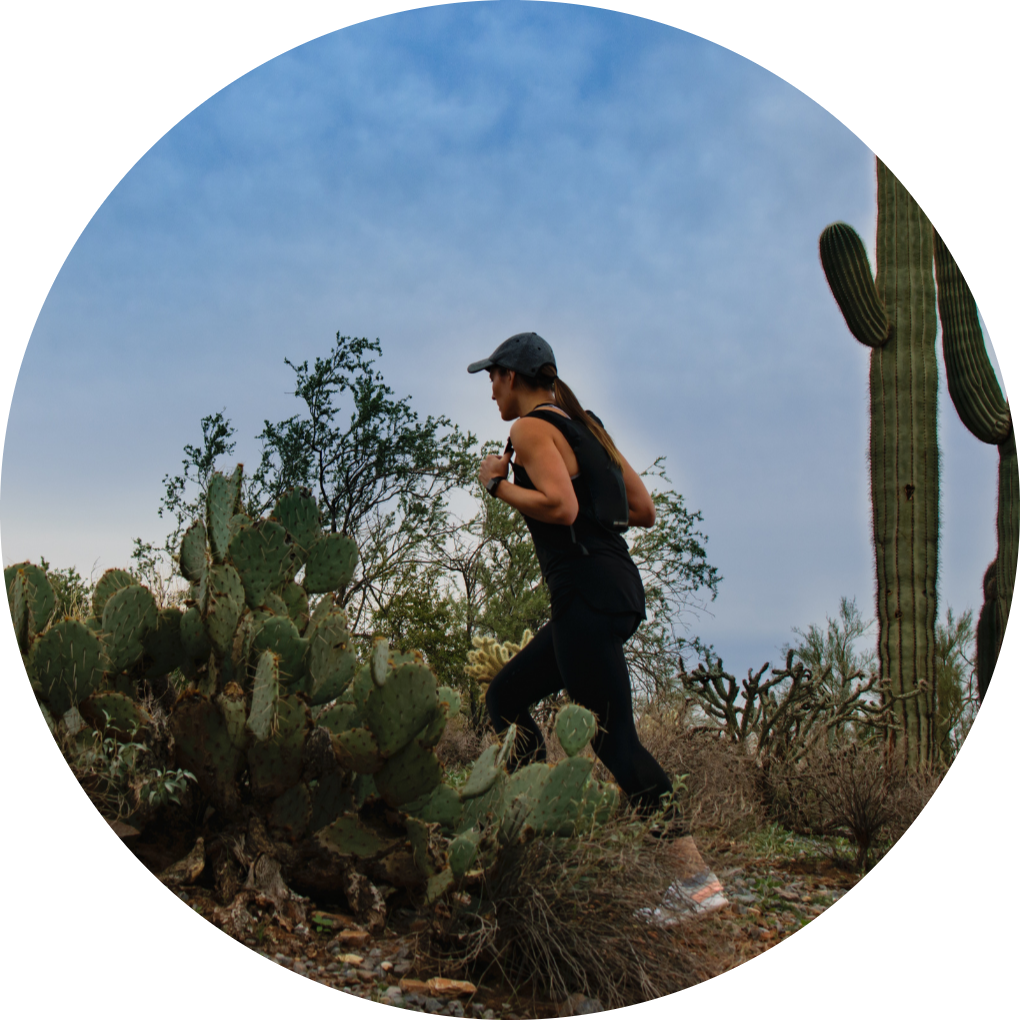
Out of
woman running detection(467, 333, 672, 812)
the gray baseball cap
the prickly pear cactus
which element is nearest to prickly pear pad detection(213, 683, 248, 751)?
the prickly pear cactus

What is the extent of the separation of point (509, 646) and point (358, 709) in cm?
294

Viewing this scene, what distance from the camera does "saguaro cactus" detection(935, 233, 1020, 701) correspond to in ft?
23.9

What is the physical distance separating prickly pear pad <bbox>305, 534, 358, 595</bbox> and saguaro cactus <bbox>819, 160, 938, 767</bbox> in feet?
15.3

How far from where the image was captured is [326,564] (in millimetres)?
3484

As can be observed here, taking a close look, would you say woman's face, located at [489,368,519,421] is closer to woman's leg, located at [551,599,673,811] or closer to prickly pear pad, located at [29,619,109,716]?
woman's leg, located at [551,599,673,811]

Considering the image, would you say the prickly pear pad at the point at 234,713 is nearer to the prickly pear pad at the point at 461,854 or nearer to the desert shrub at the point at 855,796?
the prickly pear pad at the point at 461,854

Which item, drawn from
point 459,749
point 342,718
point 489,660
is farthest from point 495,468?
point 459,749

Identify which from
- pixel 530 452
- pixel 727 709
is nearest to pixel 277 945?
pixel 530 452

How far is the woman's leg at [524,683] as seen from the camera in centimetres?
345

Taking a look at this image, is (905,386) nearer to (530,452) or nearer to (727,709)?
(727,709)

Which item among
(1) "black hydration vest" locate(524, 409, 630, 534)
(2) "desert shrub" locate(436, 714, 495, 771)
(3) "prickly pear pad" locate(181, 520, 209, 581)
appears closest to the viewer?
(1) "black hydration vest" locate(524, 409, 630, 534)

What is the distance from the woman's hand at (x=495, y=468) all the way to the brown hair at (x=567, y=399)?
0.30 metres

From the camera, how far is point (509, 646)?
19.2 ft

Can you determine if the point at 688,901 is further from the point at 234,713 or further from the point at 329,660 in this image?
the point at 234,713
